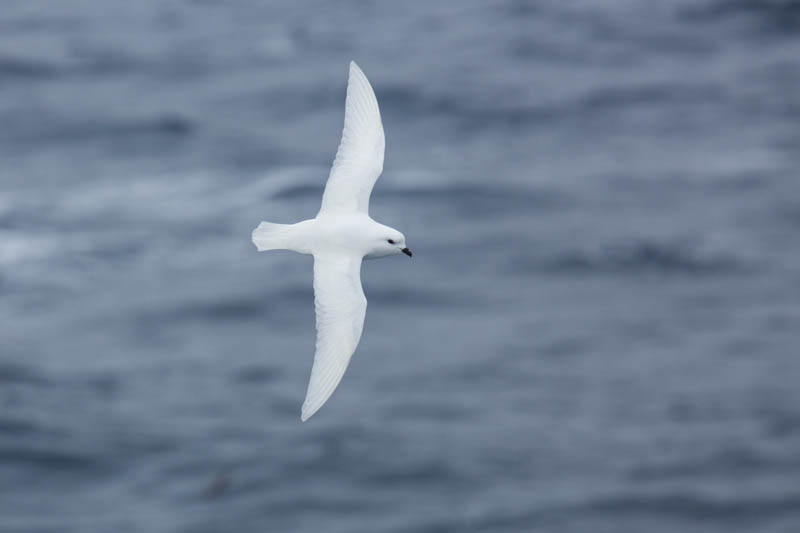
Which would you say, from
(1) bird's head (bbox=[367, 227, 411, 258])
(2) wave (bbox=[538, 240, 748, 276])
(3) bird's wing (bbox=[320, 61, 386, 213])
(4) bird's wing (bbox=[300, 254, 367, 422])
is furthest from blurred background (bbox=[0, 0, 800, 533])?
(1) bird's head (bbox=[367, 227, 411, 258])

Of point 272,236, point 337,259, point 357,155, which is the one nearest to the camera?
point 272,236

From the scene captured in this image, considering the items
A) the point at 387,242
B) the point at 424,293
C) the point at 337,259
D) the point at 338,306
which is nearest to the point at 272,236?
the point at 337,259

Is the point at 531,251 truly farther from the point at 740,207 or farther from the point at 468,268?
the point at 740,207

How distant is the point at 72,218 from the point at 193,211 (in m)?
3.53

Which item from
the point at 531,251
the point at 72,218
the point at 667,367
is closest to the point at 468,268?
the point at 531,251

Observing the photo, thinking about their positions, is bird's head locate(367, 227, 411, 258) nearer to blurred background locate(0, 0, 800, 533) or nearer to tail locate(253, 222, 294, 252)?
tail locate(253, 222, 294, 252)

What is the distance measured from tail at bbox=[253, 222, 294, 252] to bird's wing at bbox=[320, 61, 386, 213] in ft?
2.24

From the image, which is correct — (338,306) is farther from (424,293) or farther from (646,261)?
(646,261)

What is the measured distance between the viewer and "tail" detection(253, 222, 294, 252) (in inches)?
498

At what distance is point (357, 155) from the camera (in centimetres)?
1389

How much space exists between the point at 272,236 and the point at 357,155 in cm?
161

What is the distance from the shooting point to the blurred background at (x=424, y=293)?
1324 inches

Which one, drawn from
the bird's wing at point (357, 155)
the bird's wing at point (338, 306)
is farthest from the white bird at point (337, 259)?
the bird's wing at point (357, 155)

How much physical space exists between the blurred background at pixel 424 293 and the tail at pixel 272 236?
794 inches
